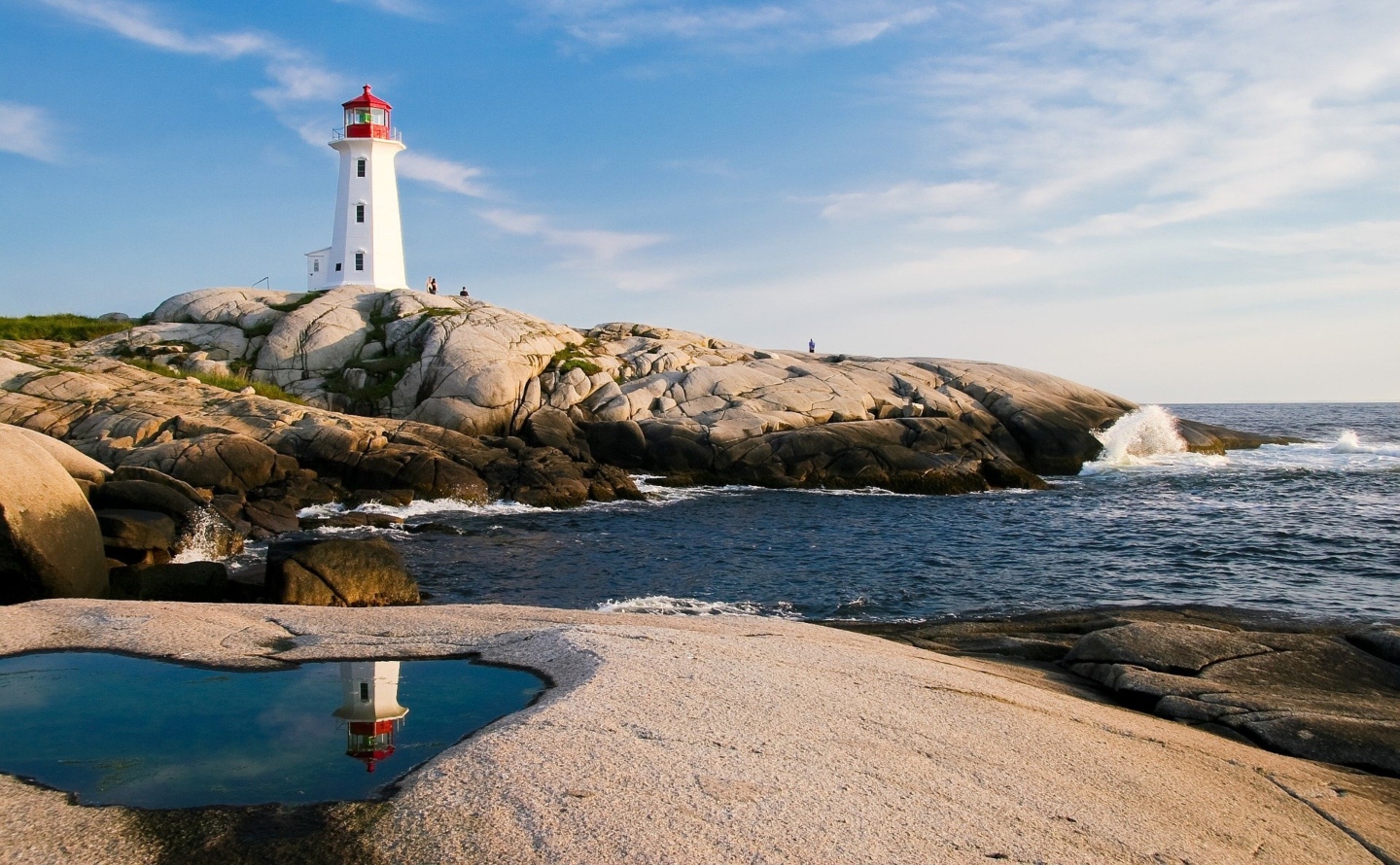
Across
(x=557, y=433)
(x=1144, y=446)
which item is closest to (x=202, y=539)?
(x=557, y=433)

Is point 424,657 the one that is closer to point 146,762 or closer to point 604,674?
point 604,674

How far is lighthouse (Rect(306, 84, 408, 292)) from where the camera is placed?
5862cm

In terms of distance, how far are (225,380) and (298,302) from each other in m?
11.2

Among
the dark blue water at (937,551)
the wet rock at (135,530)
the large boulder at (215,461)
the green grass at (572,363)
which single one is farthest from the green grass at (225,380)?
the wet rock at (135,530)

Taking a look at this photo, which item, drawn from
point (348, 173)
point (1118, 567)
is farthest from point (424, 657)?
point (348, 173)

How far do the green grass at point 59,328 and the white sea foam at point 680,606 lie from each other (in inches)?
1662

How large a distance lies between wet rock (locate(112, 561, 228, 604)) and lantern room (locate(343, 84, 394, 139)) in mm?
47785

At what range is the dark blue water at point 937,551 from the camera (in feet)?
66.2

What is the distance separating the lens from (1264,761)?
8484 mm

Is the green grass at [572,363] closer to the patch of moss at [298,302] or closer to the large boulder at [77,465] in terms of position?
the patch of moss at [298,302]

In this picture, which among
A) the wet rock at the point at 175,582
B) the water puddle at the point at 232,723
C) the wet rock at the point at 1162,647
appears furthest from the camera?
the wet rock at the point at 175,582

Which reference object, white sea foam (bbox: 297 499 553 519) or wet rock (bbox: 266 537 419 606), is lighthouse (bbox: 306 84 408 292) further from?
wet rock (bbox: 266 537 419 606)

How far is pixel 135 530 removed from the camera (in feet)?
67.1

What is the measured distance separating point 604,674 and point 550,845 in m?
3.21
